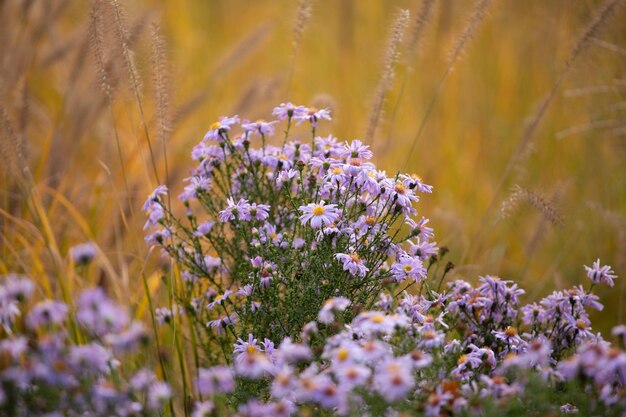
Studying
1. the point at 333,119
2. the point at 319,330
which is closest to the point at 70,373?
the point at 319,330

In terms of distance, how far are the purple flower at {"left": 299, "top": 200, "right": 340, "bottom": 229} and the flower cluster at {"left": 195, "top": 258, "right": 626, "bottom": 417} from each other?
1.02 feet

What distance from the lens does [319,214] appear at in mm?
2090

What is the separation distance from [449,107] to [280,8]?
1.91 metres

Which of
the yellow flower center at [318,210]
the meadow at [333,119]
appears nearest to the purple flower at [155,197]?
the meadow at [333,119]

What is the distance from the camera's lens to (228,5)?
7020mm

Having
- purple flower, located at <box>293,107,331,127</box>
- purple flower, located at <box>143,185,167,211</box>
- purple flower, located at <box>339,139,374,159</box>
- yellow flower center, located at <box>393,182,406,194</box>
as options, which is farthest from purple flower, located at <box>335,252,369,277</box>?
purple flower, located at <box>143,185,167,211</box>

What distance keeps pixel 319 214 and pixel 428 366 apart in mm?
586

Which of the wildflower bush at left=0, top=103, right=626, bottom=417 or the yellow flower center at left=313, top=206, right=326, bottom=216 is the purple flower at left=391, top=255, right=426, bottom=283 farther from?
the yellow flower center at left=313, top=206, right=326, bottom=216

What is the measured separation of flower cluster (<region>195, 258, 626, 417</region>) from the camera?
4.97ft

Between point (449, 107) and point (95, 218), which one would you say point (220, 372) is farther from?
point (449, 107)

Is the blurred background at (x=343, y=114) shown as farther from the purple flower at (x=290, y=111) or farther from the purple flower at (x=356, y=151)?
the purple flower at (x=356, y=151)

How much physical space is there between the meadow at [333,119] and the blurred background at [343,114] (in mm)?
18

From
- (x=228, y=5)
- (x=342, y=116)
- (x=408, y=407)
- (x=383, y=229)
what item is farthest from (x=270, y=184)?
(x=228, y=5)

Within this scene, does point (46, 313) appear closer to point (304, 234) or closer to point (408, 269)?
point (304, 234)
